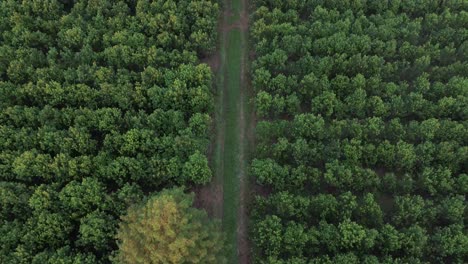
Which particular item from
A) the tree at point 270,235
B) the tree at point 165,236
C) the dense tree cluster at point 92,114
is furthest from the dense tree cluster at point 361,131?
the dense tree cluster at point 92,114

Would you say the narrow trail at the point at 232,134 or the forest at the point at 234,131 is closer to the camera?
the forest at the point at 234,131

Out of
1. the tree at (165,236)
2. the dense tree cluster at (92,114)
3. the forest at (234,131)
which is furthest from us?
the dense tree cluster at (92,114)

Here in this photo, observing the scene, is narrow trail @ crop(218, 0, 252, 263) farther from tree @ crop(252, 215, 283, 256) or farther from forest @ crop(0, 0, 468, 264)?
tree @ crop(252, 215, 283, 256)

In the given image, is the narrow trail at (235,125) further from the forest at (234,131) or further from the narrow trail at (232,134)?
the forest at (234,131)

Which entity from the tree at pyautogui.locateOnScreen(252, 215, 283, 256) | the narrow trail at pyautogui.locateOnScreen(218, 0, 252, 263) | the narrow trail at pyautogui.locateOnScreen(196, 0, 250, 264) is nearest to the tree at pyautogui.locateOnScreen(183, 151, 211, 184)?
the narrow trail at pyautogui.locateOnScreen(196, 0, 250, 264)

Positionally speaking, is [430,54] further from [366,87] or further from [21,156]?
[21,156]

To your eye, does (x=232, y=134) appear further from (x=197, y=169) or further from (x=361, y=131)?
(x=361, y=131)
